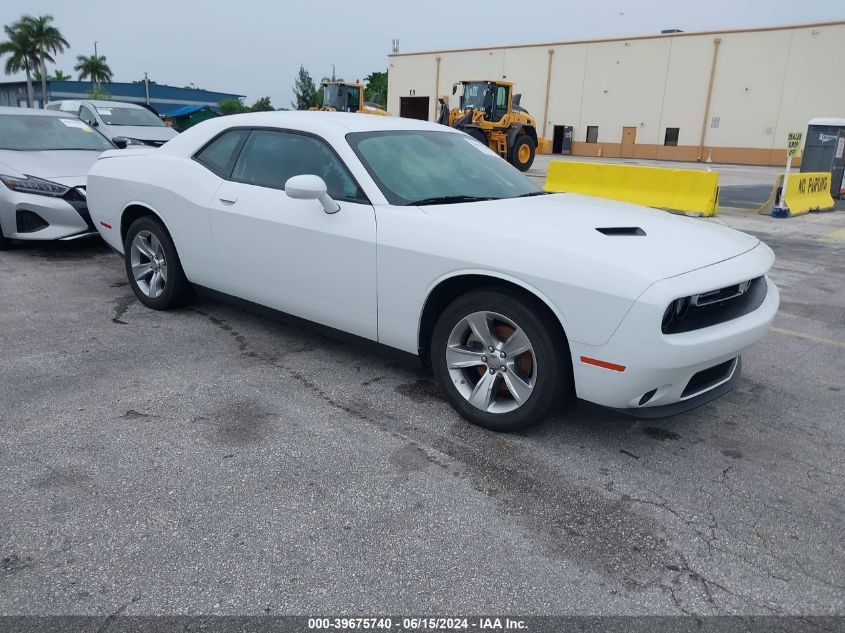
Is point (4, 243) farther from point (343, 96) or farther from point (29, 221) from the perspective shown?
point (343, 96)

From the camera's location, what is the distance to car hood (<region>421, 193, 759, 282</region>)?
306 centimetres

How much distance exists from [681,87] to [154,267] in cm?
3912

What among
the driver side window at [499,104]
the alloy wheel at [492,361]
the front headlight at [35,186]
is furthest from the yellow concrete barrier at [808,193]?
the front headlight at [35,186]

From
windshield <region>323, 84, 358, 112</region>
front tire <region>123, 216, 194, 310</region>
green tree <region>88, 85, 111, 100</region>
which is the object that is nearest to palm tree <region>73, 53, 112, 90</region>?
green tree <region>88, 85, 111, 100</region>

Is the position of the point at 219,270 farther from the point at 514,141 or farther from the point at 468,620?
the point at 514,141

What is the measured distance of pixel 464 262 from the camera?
3.35 metres

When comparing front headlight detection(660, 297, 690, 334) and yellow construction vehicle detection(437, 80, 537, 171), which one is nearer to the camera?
front headlight detection(660, 297, 690, 334)

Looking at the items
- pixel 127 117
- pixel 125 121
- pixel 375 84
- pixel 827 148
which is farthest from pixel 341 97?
pixel 375 84

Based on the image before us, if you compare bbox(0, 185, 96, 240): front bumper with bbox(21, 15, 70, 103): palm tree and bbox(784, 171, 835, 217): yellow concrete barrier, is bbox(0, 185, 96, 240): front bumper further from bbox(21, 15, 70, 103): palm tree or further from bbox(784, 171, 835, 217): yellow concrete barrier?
bbox(21, 15, 70, 103): palm tree

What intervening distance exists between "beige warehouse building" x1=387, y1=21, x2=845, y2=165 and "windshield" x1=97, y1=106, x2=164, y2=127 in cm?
2720

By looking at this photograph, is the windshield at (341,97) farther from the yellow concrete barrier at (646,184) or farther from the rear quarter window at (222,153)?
the rear quarter window at (222,153)

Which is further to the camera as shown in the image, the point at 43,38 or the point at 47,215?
the point at 43,38

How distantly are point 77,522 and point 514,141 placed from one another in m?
19.9

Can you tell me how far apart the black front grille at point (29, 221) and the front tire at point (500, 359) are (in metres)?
5.35
